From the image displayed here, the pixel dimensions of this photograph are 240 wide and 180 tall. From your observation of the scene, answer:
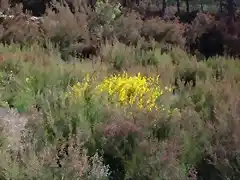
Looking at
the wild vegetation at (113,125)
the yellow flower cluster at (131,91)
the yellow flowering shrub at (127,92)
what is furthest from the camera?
the yellow flower cluster at (131,91)

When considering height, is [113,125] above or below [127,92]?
above

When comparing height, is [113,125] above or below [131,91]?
above

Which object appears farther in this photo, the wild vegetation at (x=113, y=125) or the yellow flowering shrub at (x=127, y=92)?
the yellow flowering shrub at (x=127, y=92)

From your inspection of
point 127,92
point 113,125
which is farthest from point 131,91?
point 113,125

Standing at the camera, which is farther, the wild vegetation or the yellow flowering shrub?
the yellow flowering shrub

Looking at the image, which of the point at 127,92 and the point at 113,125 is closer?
the point at 113,125

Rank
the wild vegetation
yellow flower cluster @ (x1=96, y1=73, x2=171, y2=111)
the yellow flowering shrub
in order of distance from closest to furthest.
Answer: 1. the wild vegetation
2. the yellow flowering shrub
3. yellow flower cluster @ (x1=96, y1=73, x2=171, y2=111)

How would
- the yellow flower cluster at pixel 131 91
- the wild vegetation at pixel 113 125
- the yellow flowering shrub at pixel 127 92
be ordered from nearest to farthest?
the wild vegetation at pixel 113 125, the yellow flowering shrub at pixel 127 92, the yellow flower cluster at pixel 131 91

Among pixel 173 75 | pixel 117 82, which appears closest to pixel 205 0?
pixel 173 75

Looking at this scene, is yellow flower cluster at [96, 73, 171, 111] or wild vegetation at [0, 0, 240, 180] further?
yellow flower cluster at [96, 73, 171, 111]

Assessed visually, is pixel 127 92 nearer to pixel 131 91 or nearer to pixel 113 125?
pixel 131 91

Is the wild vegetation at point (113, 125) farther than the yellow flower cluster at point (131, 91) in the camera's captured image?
No

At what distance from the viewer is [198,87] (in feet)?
24.4

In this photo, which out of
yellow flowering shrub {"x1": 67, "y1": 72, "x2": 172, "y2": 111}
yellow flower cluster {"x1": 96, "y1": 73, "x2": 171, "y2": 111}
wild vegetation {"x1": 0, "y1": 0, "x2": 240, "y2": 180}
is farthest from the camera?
yellow flower cluster {"x1": 96, "y1": 73, "x2": 171, "y2": 111}
